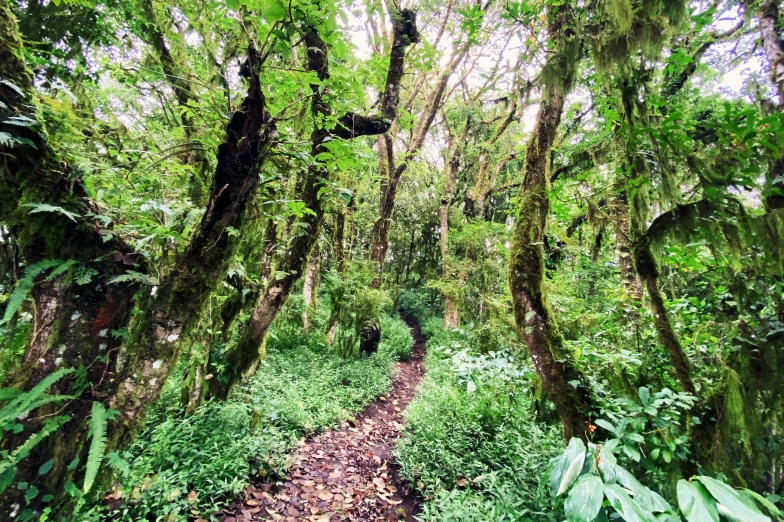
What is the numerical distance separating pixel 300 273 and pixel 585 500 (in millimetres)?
5175

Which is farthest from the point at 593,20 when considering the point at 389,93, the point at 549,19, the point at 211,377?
the point at 211,377

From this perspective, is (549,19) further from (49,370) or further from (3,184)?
(49,370)

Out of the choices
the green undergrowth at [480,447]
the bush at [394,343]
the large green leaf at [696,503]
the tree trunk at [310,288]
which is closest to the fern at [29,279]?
the large green leaf at [696,503]

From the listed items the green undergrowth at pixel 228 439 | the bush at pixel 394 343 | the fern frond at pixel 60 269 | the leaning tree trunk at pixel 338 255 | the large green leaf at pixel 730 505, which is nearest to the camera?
the large green leaf at pixel 730 505

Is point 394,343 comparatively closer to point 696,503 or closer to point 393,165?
point 393,165

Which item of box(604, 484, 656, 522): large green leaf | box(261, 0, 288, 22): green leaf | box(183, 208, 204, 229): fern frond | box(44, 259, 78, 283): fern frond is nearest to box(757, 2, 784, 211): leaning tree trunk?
box(604, 484, 656, 522): large green leaf

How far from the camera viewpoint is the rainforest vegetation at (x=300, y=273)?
194 centimetres

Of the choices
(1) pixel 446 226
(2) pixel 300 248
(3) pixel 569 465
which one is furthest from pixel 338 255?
(3) pixel 569 465

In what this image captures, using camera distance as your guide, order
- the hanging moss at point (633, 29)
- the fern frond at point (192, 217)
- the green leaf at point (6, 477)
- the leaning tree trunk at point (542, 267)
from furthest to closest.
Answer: the leaning tree trunk at point (542, 267) < the hanging moss at point (633, 29) < the fern frond at point (192, 217) < the green leaf at point (6, 477)

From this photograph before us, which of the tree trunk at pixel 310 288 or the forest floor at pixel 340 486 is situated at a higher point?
the tree trunk at pixel 310 288

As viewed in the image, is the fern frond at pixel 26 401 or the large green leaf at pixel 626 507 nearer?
the large green leaf at pixel 626 507

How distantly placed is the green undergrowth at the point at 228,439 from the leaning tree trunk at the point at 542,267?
368 centimetres

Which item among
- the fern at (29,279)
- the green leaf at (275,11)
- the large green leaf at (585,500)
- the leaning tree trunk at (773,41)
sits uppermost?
the leaning tree trunk at (773,41)

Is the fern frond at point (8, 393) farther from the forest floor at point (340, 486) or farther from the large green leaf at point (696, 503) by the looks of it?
the large green leaf at point (696, 503)
